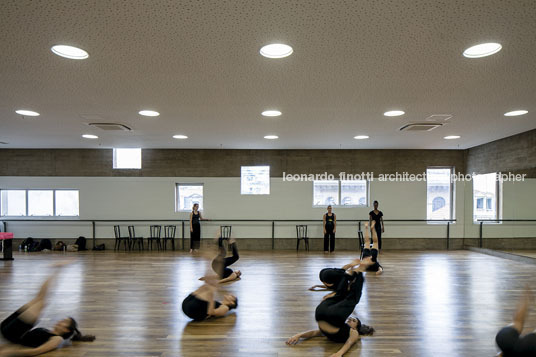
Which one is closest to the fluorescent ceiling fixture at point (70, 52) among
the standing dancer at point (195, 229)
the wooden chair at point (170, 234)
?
the standing dancer at point (195, 229)

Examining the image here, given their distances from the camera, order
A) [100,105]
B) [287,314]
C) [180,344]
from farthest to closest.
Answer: [100,105], [287,314], [180,344]

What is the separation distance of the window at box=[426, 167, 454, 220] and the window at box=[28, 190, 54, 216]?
11.2 m

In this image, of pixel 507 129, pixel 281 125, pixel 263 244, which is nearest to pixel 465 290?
pixel 507 129

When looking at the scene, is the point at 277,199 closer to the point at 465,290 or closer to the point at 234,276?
the point at 234,276

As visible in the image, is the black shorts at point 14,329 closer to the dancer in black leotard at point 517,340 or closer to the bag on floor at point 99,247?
the dancer in black leotard at point 517,340

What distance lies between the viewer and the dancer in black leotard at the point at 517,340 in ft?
7.06

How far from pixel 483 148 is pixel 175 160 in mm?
8531

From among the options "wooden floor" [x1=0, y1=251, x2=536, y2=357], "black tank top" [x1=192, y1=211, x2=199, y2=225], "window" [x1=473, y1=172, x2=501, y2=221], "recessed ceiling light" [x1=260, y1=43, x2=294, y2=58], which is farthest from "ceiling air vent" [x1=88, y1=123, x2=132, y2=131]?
"window" [x1=473, y1=172, x2=501, y2=221]

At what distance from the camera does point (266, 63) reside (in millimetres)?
3209

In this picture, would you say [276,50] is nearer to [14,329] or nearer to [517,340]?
[517,340]

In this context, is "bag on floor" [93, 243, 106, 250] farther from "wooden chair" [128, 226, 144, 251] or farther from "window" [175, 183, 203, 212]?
"window" [175, 183, 203, 212]

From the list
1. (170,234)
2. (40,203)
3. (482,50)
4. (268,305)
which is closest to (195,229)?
(170,234)

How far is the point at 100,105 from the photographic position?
4812mm

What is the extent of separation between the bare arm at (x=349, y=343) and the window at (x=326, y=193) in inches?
266
